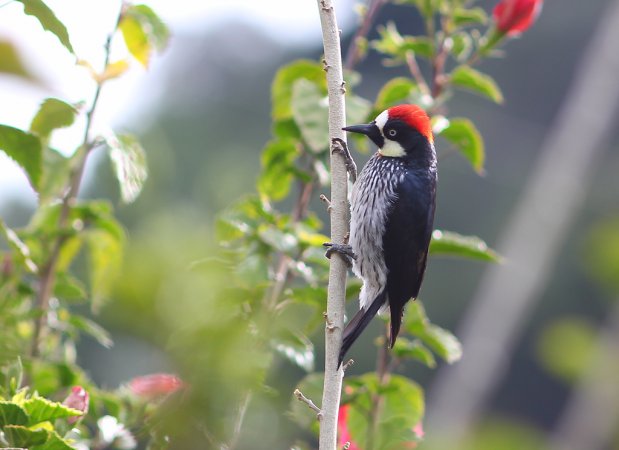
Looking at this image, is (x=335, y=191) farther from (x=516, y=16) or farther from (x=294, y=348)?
(x=516, y=16)

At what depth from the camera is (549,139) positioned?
2153cm

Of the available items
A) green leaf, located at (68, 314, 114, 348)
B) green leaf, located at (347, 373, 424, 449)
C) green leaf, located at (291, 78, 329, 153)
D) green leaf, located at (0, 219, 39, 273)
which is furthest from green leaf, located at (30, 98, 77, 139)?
green leaf, located at (347, 373, 424, 449)

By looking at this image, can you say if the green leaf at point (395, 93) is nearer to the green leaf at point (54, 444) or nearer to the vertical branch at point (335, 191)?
the vertical branch at point (335, 191)

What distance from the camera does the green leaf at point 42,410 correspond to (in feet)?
4.73

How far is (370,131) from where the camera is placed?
2539 mm

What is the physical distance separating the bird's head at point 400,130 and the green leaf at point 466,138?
0.10 m

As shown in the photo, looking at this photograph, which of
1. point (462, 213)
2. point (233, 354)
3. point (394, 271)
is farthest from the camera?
point (462, 213)

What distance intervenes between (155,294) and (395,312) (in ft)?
5.46

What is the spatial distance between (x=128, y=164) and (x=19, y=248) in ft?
0.92

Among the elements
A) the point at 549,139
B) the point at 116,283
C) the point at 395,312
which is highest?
the point at 116,283

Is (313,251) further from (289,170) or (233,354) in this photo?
(233,354)

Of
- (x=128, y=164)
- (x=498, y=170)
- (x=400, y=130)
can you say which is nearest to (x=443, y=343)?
(x=400, y=130)

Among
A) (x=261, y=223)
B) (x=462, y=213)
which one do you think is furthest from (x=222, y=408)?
(x=462, y=213)

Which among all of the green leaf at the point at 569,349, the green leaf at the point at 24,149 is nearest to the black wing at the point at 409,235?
the green leaf at the point at 569,349
